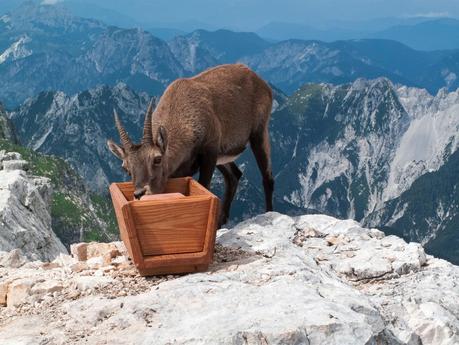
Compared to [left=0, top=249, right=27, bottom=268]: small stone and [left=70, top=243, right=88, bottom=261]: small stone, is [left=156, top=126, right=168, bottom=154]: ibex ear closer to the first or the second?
[left=70, top=243, right=88, bottom=261]: small stone

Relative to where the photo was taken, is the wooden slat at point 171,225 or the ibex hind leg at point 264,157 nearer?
the wooden slat at point 171,225

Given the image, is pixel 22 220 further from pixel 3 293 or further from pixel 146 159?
pixel 3 293

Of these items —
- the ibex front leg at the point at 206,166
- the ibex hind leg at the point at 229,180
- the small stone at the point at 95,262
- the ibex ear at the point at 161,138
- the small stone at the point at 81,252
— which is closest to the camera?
the small stone at the point at 95,262

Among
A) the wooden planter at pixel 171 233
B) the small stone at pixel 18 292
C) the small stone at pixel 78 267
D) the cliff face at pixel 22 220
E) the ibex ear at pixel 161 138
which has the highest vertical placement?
the ibex ear at pixel 161 138

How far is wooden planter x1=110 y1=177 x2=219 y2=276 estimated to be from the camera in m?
10.6

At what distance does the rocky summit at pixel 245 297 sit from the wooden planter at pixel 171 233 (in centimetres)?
31

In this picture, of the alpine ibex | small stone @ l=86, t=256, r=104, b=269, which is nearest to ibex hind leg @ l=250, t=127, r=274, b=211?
the alpine ibex

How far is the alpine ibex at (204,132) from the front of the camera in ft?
46.0

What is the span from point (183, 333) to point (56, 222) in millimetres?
164911

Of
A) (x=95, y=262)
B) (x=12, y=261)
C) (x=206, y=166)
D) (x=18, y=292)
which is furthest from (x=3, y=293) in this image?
(x=206, y=166)

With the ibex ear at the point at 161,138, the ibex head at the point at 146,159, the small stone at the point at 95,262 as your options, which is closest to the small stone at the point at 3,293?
the small stone at the point at 95,262

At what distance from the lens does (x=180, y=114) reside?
1669 cm

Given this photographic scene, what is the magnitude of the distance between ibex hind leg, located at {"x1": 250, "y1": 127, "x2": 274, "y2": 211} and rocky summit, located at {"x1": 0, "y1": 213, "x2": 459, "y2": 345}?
566 centimetres

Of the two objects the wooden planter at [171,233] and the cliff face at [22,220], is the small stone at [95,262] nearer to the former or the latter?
the wooden planter at [171,233]
